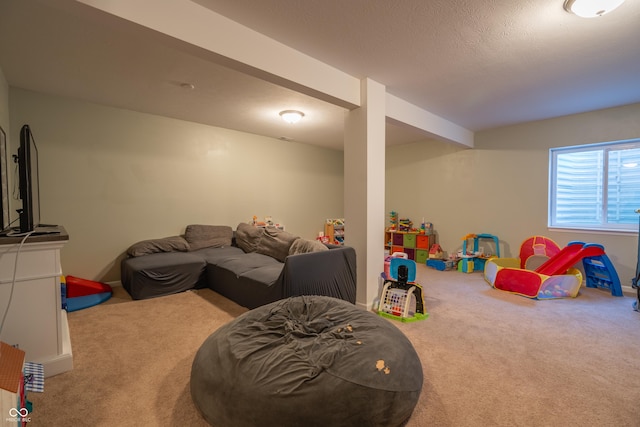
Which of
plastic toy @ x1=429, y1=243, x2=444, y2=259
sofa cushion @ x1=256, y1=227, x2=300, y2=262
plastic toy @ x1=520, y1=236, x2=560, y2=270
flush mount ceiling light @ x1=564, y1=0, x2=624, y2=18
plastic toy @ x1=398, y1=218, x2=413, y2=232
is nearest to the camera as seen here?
flush mount ceiling light @ x1=564, y1=0, x2=624, y2=18

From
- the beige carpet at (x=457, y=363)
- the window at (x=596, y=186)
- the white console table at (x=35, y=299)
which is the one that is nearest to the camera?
the beige carpet at (x=457, y=363)

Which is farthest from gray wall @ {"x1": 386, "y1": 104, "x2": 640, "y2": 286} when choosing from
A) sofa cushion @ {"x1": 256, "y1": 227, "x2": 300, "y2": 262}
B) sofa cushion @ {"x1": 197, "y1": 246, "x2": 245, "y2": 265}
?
sofa cushion @ {"x1": 197, "y1": 246, "x2": 245, "y2": 265}

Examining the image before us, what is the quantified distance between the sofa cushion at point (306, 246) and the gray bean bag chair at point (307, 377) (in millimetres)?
1338

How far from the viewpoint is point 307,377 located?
133 centimetres

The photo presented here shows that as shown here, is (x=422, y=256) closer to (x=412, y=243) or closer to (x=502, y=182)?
(x=412, y=243)

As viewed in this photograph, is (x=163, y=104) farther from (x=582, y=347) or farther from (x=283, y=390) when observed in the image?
(x=582, y=347)

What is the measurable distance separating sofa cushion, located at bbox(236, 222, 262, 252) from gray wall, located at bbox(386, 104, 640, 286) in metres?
3.22

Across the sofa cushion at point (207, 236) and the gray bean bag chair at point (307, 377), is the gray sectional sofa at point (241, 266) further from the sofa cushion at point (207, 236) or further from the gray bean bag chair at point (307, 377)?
the gray bean bag chair at point (307, 377)

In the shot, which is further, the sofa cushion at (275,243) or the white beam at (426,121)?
the sofa cushion at (275,243)

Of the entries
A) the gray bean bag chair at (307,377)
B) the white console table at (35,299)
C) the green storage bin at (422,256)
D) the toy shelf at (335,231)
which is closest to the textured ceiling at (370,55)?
the white console table at (35,299)

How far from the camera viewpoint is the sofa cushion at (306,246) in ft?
10.1

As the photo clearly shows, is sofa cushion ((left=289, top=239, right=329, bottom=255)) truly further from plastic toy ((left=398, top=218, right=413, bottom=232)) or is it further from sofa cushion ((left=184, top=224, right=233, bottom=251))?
plastic toy ((left=398, top=218, right=413, bottom=232))

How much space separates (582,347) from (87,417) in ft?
10.8

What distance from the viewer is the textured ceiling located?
1.94 m
